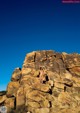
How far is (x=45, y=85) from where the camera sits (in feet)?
390

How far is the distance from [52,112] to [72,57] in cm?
3969

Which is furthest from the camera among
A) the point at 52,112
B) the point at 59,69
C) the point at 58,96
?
the point at 59,69

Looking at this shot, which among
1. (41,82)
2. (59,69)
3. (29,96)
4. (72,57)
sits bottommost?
(29,96)

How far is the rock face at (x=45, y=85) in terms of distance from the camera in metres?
111

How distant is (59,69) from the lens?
425 ft

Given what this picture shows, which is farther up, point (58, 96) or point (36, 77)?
point (36, 77)

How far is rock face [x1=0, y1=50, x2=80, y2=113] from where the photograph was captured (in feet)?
364

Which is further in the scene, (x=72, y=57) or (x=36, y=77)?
(x=72, y=57)

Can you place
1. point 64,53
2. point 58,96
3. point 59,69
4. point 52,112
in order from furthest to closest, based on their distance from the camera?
point 64,53 → point 59,69 → point 58,96 → point 52,112

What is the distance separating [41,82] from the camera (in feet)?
393

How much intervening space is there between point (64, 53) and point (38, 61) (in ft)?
58.9

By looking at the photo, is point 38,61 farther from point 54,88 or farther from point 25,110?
point 25,110

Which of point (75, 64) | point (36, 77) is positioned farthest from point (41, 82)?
point (75, 64)

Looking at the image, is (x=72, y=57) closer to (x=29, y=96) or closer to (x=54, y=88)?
(x=54, y=88)
